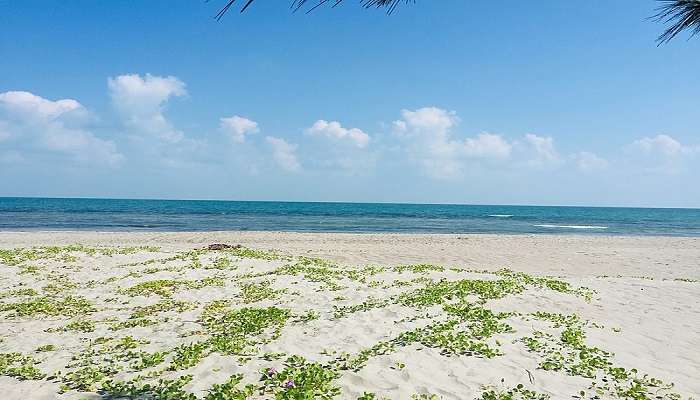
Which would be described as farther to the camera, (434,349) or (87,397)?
(434,349)

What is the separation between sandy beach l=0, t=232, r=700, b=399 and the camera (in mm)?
7410

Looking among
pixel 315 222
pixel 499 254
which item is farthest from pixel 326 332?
pixel 315 222

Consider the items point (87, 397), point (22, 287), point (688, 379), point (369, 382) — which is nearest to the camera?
point (87, 397)

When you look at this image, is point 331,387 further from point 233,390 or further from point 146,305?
point 146,305

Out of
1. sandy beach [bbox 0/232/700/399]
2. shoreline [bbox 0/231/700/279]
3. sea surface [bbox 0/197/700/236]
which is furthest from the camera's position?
sea surface [bbox 0/197/700/236]

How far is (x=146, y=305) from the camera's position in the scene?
12.9 meters

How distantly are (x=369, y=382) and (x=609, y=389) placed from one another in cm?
395

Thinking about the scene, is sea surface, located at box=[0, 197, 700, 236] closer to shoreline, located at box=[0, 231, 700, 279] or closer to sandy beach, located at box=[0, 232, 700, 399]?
shoreline, located at box=[0, 231, 700, 279]

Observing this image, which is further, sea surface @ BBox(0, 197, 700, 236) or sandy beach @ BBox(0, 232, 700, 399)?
sea surface @ BBox(0, 197, 700, 236)

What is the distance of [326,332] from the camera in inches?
407

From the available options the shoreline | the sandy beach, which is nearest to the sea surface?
the shoreline

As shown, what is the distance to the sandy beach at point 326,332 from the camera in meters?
7.41

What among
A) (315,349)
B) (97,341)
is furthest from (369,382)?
(97,341)

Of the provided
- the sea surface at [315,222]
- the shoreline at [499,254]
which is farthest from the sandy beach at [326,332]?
the sea surface at [315,222]
